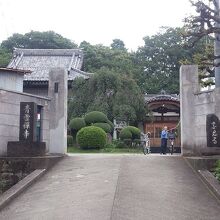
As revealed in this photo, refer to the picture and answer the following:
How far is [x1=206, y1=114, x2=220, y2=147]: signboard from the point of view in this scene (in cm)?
1427

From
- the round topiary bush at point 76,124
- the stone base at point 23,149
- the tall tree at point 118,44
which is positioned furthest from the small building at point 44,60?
the tall tree at point 118,44

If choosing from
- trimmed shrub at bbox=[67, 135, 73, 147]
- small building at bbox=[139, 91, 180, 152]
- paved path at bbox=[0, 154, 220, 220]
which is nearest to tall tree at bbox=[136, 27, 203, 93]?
small building at bbox=[139, 91, 180, 152]

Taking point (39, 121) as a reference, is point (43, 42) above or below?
above

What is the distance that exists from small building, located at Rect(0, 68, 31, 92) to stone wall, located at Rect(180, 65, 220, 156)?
1554 centimetres

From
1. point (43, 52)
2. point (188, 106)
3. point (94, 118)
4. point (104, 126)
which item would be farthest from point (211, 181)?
point (43, 52)

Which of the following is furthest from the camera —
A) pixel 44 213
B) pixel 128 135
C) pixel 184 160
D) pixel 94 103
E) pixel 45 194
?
pixel 94 103

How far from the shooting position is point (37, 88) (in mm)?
39125

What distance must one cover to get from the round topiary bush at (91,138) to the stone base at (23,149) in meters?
11.6

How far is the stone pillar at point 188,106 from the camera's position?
15844 millimetres

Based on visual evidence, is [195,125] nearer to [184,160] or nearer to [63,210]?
[184,160]

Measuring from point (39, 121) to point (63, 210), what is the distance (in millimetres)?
7914

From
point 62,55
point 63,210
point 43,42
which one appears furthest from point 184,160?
point 43,42

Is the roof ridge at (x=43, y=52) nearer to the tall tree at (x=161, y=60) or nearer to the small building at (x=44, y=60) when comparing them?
the small building at (x=44, y=60)

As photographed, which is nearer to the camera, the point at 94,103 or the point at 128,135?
the point at 128,135
